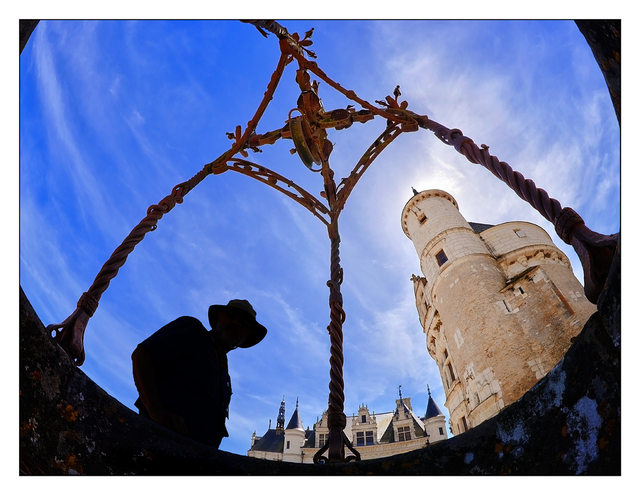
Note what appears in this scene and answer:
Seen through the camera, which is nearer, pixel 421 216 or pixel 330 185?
pixel 330 185

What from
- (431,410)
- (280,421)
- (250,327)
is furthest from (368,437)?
(250,327)

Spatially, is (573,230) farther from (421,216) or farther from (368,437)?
(368,437)

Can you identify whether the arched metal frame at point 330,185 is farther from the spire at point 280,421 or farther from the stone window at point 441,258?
the spire at point 280,421

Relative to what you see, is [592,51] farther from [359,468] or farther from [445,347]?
[445,347]

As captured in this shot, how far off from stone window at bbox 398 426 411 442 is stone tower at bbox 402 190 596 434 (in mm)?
13125

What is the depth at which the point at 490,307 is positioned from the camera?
17.4 metres

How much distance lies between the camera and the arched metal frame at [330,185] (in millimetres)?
2164

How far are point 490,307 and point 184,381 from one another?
54.6 feet

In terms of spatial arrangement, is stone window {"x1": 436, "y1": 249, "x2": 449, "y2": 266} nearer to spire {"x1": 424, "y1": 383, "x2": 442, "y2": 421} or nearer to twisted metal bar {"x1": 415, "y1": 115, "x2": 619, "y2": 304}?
spire {"x1": 424, "y1": 383, "x2": 442, "y2": 421}

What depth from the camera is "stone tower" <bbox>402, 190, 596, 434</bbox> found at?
50.3 ft

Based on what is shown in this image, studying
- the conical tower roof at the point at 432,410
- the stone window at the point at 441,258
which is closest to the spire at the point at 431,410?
the conical tower roof at the point at 432,410

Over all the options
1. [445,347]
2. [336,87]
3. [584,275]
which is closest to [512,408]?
[584,275]

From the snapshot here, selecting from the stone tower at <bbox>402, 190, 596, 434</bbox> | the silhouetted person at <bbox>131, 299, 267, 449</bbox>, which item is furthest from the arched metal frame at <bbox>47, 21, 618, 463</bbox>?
A: the stone tower at <bbox>402, 190, 596, 434</bbox>

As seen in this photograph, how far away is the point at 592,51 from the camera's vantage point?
6.40 feet
